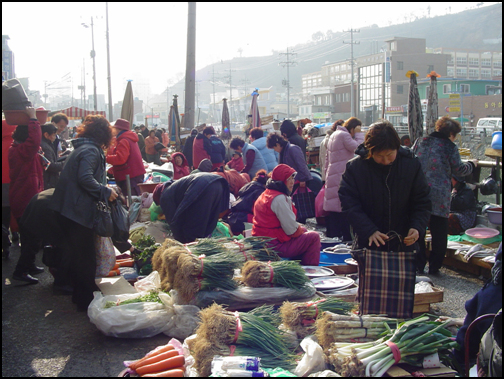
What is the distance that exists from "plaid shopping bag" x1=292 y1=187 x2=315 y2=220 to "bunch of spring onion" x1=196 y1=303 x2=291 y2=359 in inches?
195

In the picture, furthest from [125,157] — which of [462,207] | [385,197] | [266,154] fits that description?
[385,197]

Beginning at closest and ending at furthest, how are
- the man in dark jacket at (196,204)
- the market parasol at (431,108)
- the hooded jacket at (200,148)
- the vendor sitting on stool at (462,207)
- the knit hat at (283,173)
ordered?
the knit hat at (283,173)
the man in dark jacket at (196,204)
the vendor sitting on stool at (462,207)
the market parasol at (431,108)
the hooded jacket at (200,148)

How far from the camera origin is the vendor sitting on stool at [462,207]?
22.6 feet

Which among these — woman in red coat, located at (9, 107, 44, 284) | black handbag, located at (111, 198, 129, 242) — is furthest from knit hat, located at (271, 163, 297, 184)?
woman in red coat, located at (9, 107, 44, 284)

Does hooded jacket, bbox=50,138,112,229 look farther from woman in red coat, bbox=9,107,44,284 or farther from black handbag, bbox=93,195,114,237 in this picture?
woman in red coat, bbox=9,107,44,284

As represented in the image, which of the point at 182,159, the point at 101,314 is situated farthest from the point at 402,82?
the point at 101,314

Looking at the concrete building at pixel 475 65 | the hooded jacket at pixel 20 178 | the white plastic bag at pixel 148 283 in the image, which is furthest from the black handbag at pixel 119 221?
the concrete building at pixel 475 65

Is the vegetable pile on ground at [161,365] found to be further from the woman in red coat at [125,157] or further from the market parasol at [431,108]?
the market parasol at [431,108]

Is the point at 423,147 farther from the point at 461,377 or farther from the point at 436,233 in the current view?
the point at 461,377

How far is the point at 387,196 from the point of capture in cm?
376

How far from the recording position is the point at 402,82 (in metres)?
78.6

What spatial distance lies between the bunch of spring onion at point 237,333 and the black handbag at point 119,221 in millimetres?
1799

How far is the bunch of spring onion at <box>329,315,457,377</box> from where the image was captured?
9.30 ft

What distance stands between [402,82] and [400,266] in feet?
266
